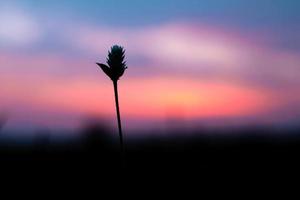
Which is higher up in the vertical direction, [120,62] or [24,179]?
[120,62]

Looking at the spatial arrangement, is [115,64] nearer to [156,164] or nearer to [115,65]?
[115,65]

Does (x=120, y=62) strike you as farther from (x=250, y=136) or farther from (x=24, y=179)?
Answer: (x=250, y=136)

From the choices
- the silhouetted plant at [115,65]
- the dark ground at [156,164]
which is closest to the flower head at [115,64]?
the silhouetted plant at [115,65]

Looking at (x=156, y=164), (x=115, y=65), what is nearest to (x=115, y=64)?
(x=115, y=65)

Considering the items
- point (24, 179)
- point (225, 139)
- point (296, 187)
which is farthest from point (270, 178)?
point (225, 139)

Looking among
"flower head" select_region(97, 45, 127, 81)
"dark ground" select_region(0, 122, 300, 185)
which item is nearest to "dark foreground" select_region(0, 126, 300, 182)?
"dark ground" select_region(0, 122, 300, 185)

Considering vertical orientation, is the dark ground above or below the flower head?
below

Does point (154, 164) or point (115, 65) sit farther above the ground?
point (115, 65)

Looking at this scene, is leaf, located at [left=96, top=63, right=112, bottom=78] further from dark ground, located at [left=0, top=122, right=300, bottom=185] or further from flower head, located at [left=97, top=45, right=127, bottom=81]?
dark ground, located at [left=0, top=122, right=300, bottom=185]
